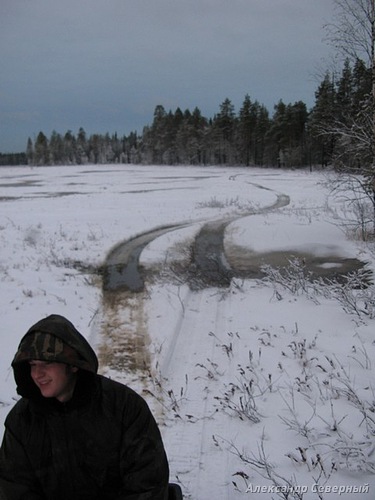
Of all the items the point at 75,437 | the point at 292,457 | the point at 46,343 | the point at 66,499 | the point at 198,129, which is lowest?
the point at 292,457

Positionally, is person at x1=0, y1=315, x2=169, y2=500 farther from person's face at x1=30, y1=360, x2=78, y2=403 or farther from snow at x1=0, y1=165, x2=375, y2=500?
snow at x1=0, y1=165, x2=375, y2=500

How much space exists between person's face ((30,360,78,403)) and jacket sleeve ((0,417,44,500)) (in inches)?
17.1

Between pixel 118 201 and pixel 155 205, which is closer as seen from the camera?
pixel 155 205

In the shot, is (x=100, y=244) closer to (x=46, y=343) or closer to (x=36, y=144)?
(x=46, y=343)

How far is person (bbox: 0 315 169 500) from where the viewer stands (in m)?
2.70

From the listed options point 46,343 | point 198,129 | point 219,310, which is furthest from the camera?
point 198,129

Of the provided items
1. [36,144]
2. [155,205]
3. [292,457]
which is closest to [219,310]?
[292,457]

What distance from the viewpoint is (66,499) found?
9.25 feet

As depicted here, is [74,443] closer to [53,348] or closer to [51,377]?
[51,377]

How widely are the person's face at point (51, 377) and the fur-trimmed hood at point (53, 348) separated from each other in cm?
9

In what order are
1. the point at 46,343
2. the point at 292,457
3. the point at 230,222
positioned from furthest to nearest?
the point at 230,222
the point at 292,457
the point at 46,343

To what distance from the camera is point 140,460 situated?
274cm

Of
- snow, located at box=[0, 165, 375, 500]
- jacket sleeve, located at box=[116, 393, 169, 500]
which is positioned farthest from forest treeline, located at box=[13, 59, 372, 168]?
jacket sleeve, located at box=[116, 393, 169, 500]

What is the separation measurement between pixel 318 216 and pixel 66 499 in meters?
21.1
